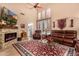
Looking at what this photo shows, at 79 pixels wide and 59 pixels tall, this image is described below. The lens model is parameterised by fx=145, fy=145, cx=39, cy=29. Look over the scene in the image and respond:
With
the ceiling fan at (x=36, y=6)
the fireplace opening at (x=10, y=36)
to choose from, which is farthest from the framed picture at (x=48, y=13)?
the fireplace opening at (x=10, y=36)

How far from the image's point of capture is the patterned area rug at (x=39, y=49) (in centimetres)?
245

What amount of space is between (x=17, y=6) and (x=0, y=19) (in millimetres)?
356

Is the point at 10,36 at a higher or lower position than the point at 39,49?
higher

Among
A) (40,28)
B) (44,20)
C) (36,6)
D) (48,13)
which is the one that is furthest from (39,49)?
(36,6)

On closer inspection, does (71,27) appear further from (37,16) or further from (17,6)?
(17,6)

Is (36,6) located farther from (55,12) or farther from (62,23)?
(62,23)

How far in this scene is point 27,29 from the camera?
2486 millimetres

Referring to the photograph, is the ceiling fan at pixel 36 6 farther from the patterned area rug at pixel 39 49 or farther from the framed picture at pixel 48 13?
the patterned area rug at pixel 39 49

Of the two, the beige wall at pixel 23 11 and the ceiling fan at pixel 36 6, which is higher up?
the ceiling fan at pixel 36 6

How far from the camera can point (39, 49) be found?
8.13ft

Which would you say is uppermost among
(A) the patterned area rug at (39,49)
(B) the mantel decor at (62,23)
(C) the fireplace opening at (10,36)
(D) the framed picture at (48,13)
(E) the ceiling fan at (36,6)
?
(E) the ceiling fan at (36,6)

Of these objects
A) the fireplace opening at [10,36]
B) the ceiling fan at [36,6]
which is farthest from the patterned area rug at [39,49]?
the ceiling fan at [36,6]

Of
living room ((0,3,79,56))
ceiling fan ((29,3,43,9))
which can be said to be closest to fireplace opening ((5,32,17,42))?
living room ((0,3,79,56))

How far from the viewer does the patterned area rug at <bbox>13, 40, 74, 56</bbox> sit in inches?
96.3
